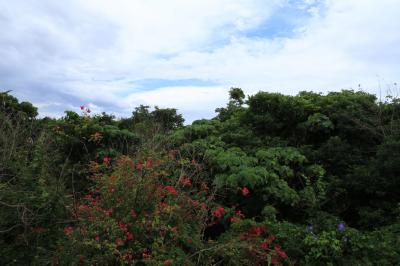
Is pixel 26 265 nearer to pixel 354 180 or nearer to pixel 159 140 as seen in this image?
pixel 159 140

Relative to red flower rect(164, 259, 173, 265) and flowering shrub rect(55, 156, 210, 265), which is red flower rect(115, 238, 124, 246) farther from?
Answer: red flower rect(164, 259, 173, 265)

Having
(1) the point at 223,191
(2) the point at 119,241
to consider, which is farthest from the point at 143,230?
(1) the point at 223,191

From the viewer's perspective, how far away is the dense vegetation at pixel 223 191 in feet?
13.4

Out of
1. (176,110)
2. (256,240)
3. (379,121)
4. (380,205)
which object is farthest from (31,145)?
(176,110)

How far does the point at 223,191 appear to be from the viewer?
5824mm

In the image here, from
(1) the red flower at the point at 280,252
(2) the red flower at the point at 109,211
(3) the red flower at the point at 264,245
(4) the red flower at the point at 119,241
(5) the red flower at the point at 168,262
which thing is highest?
(2) the red flower at the point at 109,211

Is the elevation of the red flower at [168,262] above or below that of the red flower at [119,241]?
below

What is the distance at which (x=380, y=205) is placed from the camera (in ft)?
19.2

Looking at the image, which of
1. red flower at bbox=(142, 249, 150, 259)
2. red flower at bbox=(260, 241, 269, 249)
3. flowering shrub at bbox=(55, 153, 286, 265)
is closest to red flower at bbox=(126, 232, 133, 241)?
flowering shrub at bbox=(55, 153, 286, 265)

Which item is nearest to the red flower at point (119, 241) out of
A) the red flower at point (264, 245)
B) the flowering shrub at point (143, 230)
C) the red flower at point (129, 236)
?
the flowering shrub at point (143, 230)

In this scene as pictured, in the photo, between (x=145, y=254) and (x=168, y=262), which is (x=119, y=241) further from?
(x=168, y=262)

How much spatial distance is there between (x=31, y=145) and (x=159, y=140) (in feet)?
7.27

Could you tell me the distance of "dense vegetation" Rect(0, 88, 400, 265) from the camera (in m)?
4.09

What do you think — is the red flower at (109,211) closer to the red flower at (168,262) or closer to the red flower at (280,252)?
the red flower at (168,262)
